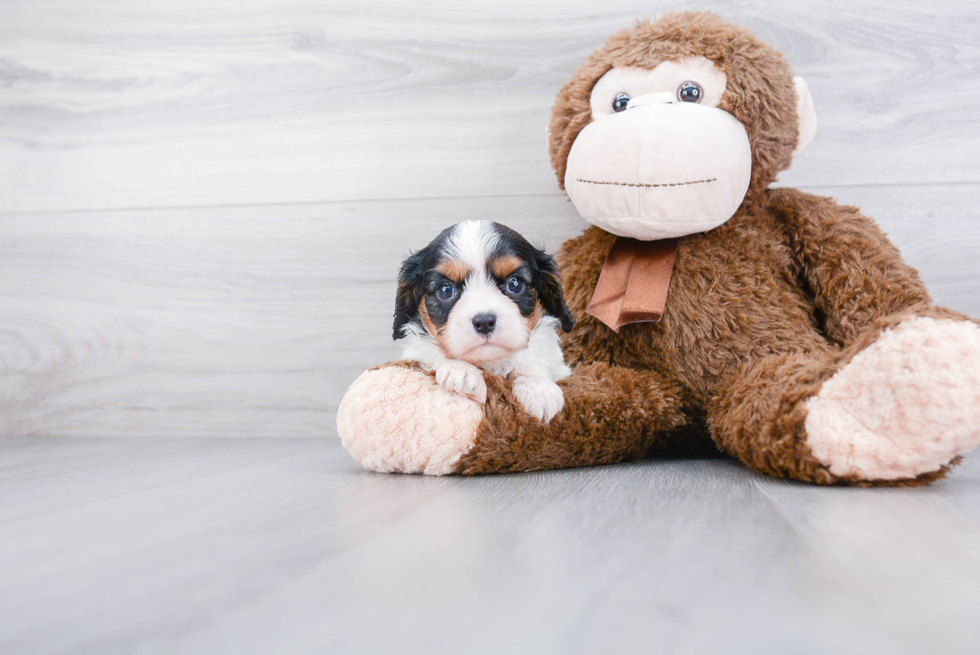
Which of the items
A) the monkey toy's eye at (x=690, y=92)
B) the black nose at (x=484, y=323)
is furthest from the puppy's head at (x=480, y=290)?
the monkey toy's eye at (x=690, y=92)

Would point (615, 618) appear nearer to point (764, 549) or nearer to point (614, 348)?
point (764, 549)

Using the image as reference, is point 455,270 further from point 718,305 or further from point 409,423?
point 718,305

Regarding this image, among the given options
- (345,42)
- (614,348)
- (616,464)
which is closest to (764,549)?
Result: (616,464)

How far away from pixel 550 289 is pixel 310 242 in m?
0.72

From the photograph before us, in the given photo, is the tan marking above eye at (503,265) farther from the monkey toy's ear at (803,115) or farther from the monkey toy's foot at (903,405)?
the monkey toy's ear at (803,115)

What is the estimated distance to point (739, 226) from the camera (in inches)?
46.4

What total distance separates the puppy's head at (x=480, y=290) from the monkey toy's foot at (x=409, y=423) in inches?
3.1

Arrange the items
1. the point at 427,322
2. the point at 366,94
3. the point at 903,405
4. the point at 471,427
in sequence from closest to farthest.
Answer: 1. the point at 903,405
2. the point at 471,427
3. the point at 427,322
4. the point at 366,94

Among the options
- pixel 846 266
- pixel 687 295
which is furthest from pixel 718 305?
pixel 846 266

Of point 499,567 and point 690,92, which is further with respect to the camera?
point 690,92

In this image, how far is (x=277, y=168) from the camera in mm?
1614

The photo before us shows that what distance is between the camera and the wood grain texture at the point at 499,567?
456mm

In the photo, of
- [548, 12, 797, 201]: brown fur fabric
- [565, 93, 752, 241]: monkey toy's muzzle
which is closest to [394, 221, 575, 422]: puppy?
[565, 93, 752, 241]: monkey toy's muzzle

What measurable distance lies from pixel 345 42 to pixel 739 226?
1.01 metres
